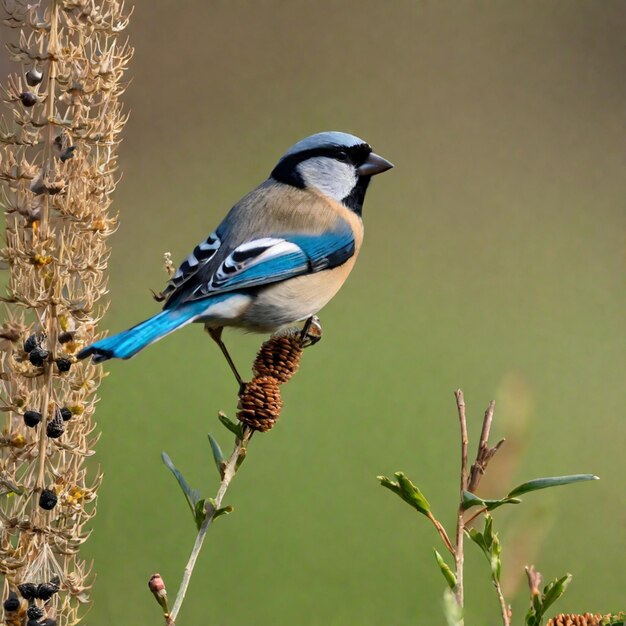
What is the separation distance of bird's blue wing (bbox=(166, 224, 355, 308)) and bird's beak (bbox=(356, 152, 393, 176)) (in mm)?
127

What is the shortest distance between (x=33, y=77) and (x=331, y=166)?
2.28ft

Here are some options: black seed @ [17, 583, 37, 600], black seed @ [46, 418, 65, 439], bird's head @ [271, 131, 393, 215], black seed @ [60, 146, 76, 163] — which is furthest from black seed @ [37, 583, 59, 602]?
bird's head @ [271, 131, 393, 215]

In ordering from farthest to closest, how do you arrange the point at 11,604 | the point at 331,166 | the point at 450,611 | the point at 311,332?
the point at 331,166 < the point at 311,332 < the point at 11,604 < the point at 450,611

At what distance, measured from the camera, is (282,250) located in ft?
4.26

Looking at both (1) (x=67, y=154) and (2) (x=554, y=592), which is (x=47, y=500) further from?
(2) (x=554, y=592)

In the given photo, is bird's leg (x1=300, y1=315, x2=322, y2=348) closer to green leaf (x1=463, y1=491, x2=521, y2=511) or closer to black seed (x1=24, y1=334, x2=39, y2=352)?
black seed (x1=24, y1=334, x2=39, y2=352)

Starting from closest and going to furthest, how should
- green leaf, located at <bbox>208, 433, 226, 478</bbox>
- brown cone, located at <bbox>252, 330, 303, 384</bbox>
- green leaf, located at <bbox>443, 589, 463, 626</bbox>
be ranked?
green leaf, located at <bbox>443, 589, 463, 626</bbox>, green leaf, located at <bbox>208, 433, 226, 478</bbox>, brown cone, located at <bbox>252, 330, 303, 384</bbox>

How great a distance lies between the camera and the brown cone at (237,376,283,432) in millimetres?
797

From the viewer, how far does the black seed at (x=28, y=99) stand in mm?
836

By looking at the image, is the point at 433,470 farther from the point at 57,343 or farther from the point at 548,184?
the point at 57,343

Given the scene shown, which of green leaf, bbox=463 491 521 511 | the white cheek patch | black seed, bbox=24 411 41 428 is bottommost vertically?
green leaf, bbox=463 491 521 511

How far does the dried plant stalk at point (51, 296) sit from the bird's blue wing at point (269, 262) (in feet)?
1.08

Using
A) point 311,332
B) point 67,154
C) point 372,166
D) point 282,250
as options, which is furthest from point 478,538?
point 372,166

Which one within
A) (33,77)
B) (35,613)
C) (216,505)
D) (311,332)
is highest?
(33,77)
